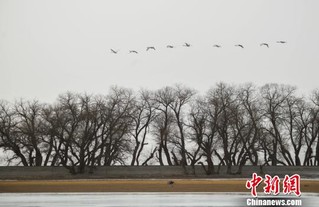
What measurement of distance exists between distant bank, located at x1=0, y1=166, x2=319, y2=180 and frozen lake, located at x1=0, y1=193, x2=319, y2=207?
43.7 ft

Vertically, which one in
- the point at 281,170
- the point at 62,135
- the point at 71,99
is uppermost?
the point at 71,99

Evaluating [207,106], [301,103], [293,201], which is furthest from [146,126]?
[293,201]

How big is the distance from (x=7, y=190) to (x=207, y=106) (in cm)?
2642

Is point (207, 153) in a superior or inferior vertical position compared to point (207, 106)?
inferior

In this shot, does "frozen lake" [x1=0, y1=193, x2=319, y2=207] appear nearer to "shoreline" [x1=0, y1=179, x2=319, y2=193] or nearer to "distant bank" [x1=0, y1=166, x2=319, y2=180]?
"shoreline" [x1=0, y1=179, x2=319, y2=193]

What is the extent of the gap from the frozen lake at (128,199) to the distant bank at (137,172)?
13333 millimetres

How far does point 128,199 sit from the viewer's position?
33281 mm

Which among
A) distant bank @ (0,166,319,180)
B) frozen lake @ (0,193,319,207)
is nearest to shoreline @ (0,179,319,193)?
frozen lake @ (0,193,319,207)

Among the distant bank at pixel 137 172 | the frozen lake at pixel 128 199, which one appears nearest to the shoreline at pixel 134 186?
the frozen lake at pixel 128 199

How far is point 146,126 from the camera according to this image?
204 feet

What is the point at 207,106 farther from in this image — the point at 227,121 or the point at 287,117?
the point at 287,117

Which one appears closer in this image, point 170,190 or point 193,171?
point 170,190

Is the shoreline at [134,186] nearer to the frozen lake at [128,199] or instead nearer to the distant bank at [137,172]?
the frozen lake at [128,199]

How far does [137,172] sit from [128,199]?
1942cm
